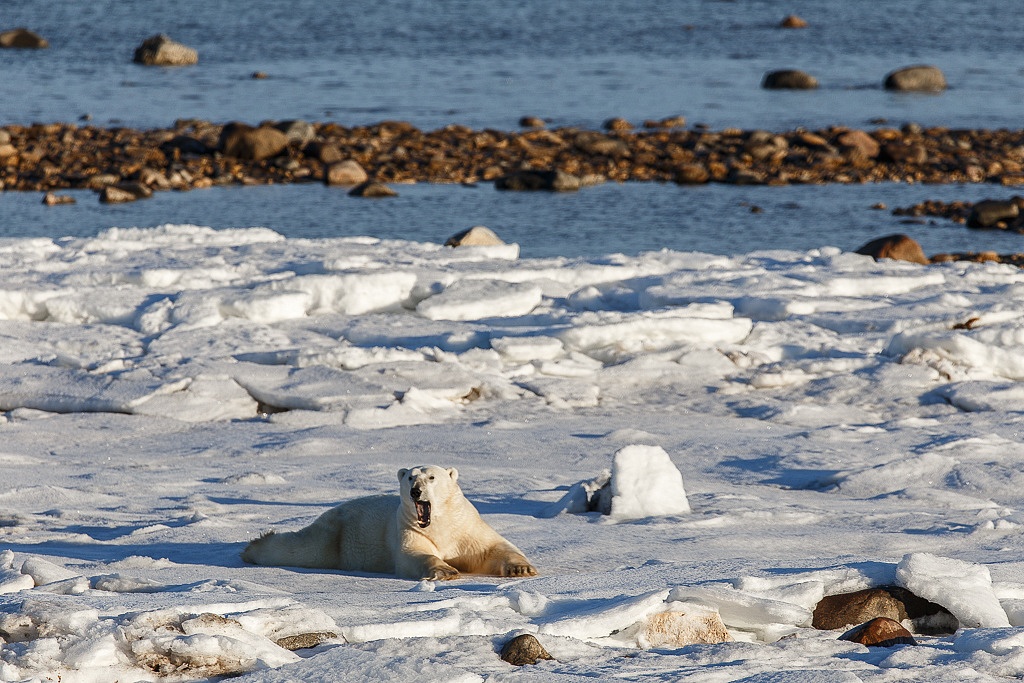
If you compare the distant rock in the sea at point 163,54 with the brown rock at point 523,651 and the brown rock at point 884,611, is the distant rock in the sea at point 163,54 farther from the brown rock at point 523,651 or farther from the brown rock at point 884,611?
the brown rock at point 523,651

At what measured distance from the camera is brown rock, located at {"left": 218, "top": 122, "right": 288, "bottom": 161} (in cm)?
2078

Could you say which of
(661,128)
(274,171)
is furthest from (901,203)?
(274,171)

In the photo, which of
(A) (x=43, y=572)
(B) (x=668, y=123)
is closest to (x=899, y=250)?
(A) (x=43, y=572)

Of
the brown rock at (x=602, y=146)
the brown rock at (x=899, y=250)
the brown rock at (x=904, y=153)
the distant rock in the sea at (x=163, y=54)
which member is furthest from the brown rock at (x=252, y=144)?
the distant rock in the sea at (x=163, y=54)

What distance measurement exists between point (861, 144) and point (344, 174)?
8180mm

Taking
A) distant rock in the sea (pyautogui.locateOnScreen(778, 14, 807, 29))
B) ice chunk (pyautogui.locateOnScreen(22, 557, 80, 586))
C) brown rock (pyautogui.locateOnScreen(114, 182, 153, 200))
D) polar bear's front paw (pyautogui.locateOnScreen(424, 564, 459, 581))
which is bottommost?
brown rock (pyautogui.locateOnScreen(114, 182, 153, 200))

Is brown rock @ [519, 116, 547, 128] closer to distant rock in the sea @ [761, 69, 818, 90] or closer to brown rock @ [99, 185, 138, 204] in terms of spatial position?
distant rock in the sea @ [761, 69, 818, 90]

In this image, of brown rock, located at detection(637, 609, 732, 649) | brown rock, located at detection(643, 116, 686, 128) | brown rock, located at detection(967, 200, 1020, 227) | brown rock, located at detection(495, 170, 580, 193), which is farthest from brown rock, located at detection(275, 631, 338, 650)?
brown rock, located at detection(643, 116, 686, 128)

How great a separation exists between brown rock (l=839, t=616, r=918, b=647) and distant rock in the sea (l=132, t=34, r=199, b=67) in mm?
33064

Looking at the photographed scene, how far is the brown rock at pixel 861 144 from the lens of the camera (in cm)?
2111

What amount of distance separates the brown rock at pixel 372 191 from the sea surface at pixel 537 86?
389 mm

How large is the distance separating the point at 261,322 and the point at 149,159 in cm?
1251

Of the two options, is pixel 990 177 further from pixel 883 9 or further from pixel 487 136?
pixel 883 9

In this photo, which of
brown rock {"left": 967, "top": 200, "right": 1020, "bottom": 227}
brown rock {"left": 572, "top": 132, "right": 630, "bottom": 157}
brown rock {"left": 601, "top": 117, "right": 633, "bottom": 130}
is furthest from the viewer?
brown rock {"left": 601, "top": 117, "right": 633, "bottom": 130}
